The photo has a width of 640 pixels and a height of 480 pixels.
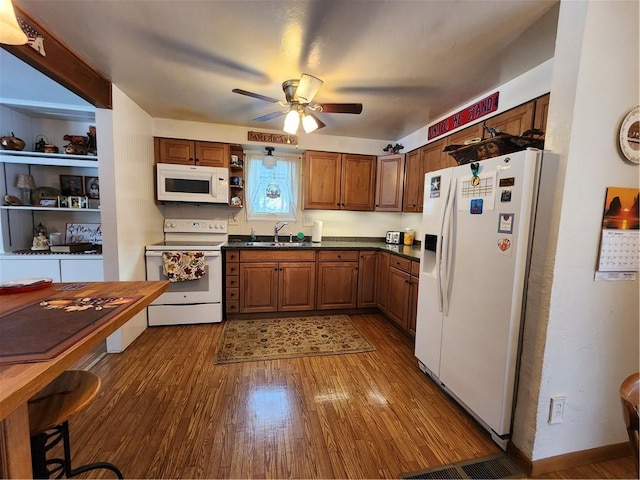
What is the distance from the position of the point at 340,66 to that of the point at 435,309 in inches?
77.1

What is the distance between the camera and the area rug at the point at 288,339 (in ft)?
8.15

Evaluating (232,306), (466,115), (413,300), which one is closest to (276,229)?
(232,306)

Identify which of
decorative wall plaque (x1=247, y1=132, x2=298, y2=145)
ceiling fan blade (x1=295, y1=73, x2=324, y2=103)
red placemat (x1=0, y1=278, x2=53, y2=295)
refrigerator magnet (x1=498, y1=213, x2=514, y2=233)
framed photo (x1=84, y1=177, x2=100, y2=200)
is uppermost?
decorative wall plaque (x1=247, y1=132, x2=298, y2=145)

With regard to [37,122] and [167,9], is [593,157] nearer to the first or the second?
[167,9]

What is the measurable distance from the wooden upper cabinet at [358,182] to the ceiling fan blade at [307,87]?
1.67 metres

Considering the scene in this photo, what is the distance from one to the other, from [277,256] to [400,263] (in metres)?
1.43

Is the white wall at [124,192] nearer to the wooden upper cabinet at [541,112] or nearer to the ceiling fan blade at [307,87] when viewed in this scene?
the ceiling fan blade at [307,87]

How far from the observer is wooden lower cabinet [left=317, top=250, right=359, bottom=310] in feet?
11.1

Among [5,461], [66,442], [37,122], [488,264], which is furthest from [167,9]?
[37,122]

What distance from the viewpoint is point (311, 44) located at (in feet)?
5.77

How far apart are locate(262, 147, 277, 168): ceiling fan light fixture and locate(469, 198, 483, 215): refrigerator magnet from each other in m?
2.53

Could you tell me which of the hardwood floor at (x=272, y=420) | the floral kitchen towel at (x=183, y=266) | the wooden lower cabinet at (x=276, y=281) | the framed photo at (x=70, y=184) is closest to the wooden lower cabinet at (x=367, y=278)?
the wooden lower cabinet at (x=276, y=281)

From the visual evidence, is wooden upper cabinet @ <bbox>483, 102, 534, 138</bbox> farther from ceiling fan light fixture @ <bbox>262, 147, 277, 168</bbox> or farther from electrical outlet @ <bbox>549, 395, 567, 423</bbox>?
ceiling fan light fixture @ <bbox>262, 147, 277, 168</bbox>

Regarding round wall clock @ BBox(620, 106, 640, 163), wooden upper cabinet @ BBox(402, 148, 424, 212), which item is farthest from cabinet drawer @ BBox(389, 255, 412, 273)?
round wall clock @ BBox(620, 106, 640, 163)
